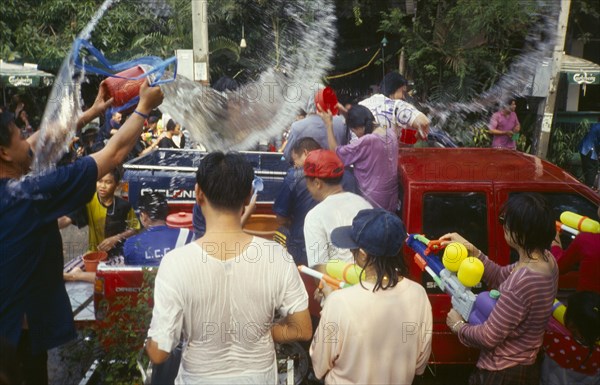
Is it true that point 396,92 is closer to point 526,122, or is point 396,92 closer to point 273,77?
point 273,77

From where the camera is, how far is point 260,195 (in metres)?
5.55

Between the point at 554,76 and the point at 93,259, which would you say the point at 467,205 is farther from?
the point at 554,76

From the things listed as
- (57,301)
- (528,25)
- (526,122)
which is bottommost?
(526,122)

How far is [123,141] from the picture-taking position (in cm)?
251

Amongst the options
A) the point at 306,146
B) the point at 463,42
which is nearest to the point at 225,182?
the point at 306,146

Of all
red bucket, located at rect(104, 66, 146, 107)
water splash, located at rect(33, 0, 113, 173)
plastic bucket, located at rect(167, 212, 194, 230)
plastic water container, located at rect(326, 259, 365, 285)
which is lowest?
plastic bucket, located at rect(167, 212, 194, 230)

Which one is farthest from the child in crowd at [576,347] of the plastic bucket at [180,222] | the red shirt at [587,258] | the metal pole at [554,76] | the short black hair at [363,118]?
the metal pole at [554,76]

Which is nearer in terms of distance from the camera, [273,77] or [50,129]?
[50,129]

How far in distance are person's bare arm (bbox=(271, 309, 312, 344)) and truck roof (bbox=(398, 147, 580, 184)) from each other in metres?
1.86

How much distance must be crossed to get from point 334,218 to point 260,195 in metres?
1.97

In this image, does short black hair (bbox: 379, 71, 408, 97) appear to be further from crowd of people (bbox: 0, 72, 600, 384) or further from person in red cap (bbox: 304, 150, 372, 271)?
crowd of people (bbox: 0, 72, 600, 384)

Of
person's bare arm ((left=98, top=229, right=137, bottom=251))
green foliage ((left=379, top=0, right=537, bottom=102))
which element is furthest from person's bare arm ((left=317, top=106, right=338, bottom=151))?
green foliage ((left=379, top=0, right=537, bottom=102))

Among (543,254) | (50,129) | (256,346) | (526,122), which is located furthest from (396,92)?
(526,122)

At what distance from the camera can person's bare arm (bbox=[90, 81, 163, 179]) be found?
2488 millimetres
